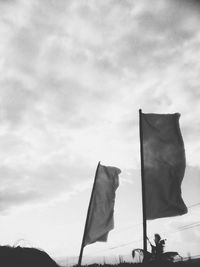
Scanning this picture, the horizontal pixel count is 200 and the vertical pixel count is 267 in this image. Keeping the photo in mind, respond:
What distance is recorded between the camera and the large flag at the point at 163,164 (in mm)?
8102

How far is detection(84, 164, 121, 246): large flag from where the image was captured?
8.98 meters

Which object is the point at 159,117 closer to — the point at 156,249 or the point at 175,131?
the point at 175,131

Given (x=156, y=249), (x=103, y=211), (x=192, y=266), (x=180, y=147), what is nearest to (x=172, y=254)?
(x=156, y=249)

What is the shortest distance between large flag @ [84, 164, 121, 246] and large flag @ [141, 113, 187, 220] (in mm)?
1910

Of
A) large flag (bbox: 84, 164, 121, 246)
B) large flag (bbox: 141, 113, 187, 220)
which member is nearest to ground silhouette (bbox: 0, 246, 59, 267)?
large flag (bbox: 84, 164, 121, 246)

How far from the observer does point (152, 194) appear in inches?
320

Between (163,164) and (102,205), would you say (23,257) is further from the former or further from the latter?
(163,164)

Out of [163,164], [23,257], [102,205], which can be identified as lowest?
[23,257]

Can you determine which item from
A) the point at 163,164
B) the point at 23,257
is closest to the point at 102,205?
the point at 163,164

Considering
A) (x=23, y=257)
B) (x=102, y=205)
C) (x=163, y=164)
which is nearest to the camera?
(x=163, y=164)

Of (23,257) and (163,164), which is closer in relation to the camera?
(163,164)

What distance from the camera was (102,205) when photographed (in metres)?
9.47

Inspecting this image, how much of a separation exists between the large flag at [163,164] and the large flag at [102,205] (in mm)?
1910

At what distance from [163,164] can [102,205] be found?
2546mm
